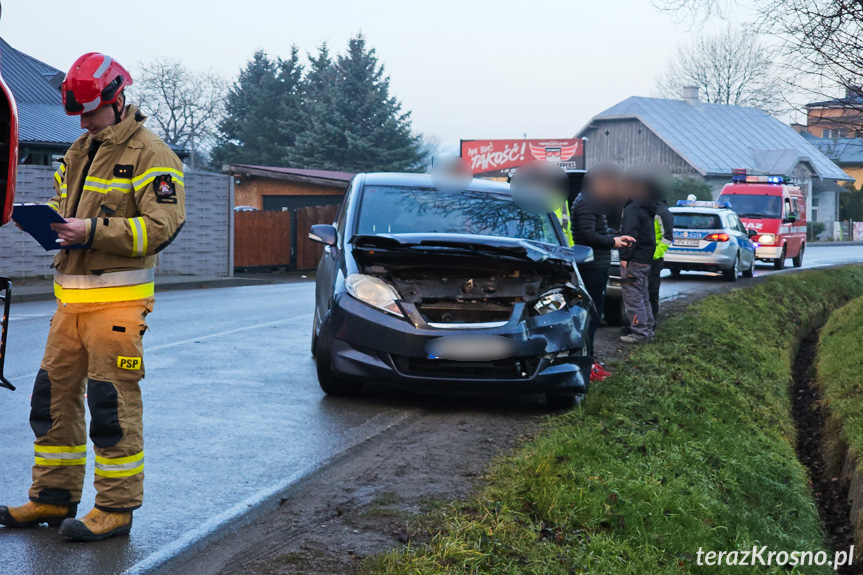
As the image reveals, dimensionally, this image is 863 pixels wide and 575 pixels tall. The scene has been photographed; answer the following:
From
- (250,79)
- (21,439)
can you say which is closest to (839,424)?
(21,439)

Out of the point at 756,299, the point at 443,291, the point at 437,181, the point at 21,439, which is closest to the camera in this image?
the point at 21,439

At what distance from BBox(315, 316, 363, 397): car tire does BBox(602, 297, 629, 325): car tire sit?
5800mm

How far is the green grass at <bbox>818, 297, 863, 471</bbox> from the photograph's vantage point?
333 inches

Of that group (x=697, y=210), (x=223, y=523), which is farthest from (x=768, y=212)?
(x=223, y=523)

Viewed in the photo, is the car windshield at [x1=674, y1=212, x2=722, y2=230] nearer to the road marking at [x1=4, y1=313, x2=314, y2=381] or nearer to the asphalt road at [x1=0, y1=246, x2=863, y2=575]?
the road marking at [x1=4, y1=313, x2=314, y2=381]

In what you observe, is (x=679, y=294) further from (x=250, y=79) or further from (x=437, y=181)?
(x=250, y=79)

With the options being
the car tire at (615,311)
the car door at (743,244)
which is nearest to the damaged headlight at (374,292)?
the car tire at (615,311)

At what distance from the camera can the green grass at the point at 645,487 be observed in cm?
420

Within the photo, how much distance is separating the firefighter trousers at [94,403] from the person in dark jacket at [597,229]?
215 inches

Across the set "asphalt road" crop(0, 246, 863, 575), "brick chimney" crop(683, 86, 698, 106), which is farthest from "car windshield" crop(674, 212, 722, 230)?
"brick chimney" crop(683, 86, 698, 106)

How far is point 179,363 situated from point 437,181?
282cm

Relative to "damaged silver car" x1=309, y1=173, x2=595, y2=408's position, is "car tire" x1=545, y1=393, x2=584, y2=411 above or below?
below

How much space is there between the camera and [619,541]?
15.0 feet

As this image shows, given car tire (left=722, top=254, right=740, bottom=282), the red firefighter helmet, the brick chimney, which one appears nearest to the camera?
the red firefighter helmet
